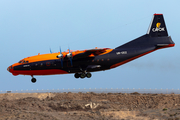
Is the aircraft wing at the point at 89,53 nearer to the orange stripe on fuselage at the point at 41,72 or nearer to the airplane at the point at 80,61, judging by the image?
the airplane at the point at 80,61

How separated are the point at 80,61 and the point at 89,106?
416 inches

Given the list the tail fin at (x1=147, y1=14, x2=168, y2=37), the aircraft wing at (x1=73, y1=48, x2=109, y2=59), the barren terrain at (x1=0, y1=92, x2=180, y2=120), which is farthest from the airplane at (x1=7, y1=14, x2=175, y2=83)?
the barren terrain at (x1=0, y1=92, x2=180, y2=120)

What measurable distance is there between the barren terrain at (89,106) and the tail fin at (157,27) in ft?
45.1

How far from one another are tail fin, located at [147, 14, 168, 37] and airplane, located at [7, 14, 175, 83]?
9.06 feet

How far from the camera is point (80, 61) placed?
53.2m

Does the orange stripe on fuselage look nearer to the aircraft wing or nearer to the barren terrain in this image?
the aircraft wing

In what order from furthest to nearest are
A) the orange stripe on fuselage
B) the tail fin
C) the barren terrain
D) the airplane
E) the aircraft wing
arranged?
1. the tail fin
2. the orange stripe on fuselage
3. the airplane
4. the aircraft wing
5. the barren terrain

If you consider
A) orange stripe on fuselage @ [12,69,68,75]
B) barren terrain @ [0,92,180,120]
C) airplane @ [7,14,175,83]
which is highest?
airplane @ [7,14,175,83]

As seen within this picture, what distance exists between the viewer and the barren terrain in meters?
47.6

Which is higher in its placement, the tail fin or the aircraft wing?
the tail fin

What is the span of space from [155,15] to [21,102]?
110 feet

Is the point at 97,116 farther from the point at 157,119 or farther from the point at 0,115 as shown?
the point at 0,115

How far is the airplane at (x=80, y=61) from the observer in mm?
52750

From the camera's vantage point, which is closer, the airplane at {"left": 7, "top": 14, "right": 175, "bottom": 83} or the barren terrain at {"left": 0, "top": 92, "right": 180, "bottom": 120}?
the barren terrain at {"left": 0, "top": 92, "right": 180, "bottom": 120}
